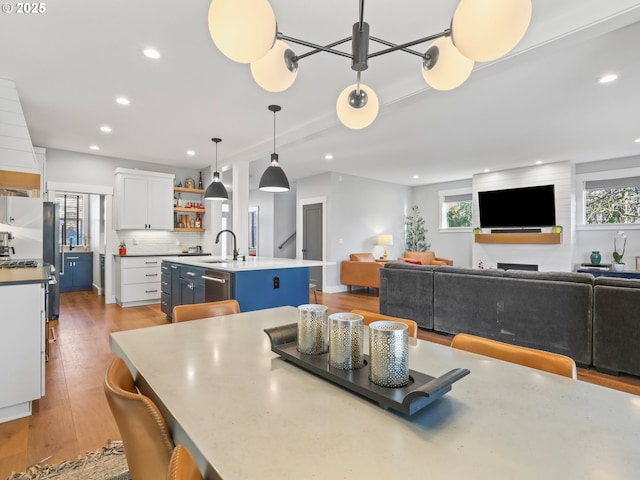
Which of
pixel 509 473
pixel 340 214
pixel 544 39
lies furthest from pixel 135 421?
pixel 340 214

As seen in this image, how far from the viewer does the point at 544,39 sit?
237 cm

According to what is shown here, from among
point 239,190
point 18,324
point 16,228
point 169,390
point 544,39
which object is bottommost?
point 18,324

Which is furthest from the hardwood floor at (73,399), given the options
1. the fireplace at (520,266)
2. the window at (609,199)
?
the window at (609,199)

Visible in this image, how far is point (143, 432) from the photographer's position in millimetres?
781

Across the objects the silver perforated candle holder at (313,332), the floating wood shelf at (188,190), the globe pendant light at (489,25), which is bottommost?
the silver perforated candle holder at (313,332)

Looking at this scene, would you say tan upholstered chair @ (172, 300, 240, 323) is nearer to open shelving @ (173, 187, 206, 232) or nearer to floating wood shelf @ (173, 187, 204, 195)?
open shelving @ (173, 187, 206, 232)

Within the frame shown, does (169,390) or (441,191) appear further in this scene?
(441,191)

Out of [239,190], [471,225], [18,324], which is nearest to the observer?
[18,324]

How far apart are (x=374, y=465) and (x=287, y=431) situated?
0.20 metres

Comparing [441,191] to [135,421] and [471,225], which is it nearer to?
[471,225]

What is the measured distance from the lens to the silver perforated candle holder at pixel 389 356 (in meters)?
0.87

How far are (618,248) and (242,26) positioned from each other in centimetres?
793

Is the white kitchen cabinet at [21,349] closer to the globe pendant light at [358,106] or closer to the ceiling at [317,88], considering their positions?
the ceiling at [317,88]

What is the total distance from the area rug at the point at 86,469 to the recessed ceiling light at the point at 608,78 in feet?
15.9
